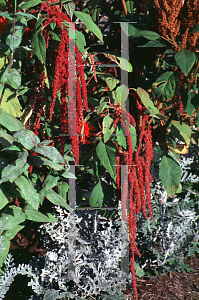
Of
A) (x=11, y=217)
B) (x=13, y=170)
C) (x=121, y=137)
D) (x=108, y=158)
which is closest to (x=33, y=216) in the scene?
(x=11, y=217)

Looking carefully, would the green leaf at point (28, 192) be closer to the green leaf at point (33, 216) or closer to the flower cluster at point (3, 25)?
the green leaf at point (33, 216)

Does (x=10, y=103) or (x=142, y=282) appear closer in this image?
(x=10, y=103)

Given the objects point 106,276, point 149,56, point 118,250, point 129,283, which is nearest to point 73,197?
point 118,250

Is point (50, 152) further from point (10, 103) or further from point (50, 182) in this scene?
point (10, 103)

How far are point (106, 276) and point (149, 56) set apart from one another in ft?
3.91

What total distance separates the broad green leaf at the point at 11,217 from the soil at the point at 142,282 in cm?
47

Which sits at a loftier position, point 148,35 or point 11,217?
point 148,35

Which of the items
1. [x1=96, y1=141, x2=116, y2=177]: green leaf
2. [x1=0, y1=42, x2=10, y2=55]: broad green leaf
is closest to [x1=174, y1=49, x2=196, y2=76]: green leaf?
[x1=96, y1=141, x2=116, y2=177]: green leaf

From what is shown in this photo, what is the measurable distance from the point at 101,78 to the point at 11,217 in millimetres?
742

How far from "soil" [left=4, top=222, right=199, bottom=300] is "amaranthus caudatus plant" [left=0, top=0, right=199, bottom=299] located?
0.47m

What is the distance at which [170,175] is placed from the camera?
1619mm

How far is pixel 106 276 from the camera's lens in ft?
5.40

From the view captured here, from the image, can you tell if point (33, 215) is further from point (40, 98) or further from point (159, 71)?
point (159, 71)

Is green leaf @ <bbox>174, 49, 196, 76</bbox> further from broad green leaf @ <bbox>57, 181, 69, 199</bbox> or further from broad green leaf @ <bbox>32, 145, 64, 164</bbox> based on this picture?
broad green leaf @ <bbox>57, 181, 69, 199</bbox>
